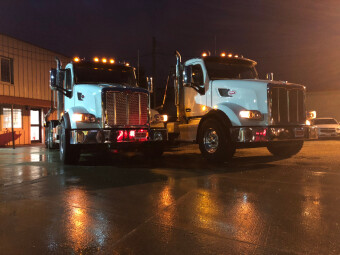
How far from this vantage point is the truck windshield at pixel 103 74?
9.36 metres

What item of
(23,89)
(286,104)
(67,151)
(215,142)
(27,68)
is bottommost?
(67,151)

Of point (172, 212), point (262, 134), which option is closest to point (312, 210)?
point (172, 212)

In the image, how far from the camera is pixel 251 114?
795cm

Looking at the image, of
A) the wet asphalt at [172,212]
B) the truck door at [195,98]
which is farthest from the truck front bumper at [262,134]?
the truck door at [195,98]

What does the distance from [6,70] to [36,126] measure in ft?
13.4

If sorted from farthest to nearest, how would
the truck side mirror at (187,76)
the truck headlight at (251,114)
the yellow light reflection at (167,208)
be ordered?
the truck side mirror at (187,76) → the truck headlight at (251,114) → the yellow light reflection at (167,208)

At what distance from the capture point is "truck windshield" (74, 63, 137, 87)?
9359mm

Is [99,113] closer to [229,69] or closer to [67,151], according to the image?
[67,151]

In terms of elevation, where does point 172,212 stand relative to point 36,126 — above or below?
below

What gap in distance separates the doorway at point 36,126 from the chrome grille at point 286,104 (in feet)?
53.4

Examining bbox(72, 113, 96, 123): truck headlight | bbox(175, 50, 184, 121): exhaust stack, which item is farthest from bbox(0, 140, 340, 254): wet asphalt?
bbox(175, 50, 184, 121): exhaust stack

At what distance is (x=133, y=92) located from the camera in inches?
345

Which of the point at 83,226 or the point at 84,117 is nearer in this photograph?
the point at 83,226

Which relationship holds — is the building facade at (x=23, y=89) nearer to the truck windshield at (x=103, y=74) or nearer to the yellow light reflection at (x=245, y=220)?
the truck windshield at (x=103, y=74)
